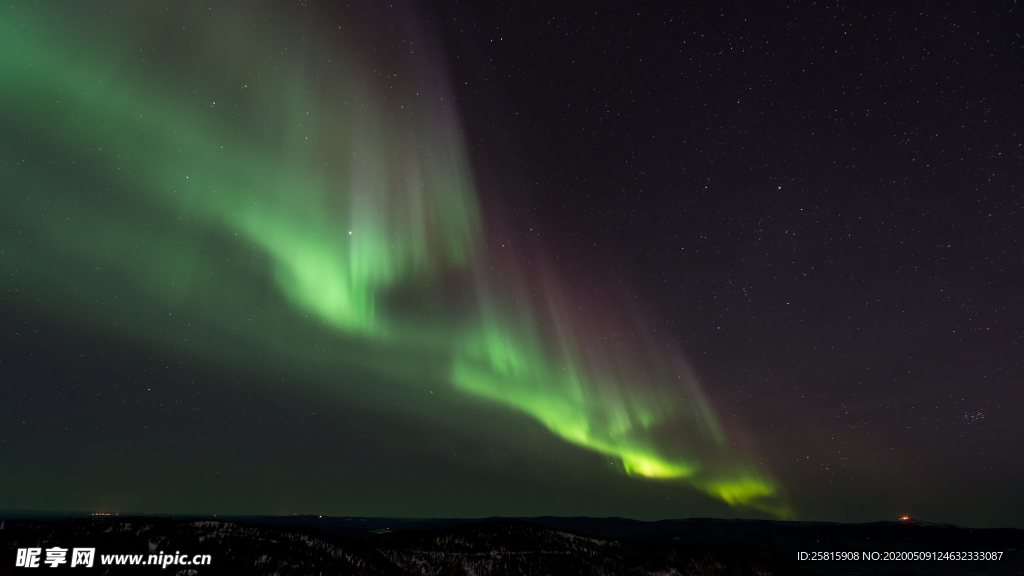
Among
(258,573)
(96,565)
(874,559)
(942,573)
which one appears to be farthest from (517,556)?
(874,559)

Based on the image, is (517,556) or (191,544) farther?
(517,556)

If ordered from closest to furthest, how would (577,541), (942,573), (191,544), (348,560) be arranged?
(191,544) < (348,560) < (577,541) < (942,573)

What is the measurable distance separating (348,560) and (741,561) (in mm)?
88932

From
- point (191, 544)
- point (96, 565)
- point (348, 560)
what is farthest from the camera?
point (348, 560)

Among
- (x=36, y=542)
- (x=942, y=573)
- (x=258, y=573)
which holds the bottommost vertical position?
(x=942, y=573)

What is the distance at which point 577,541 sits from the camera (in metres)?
104

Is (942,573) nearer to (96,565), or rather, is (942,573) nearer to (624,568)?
(624,568)

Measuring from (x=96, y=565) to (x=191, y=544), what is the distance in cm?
1055

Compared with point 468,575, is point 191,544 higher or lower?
higher

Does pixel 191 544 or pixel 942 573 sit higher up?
pixel 191 544

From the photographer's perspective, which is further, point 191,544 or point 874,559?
point 874,559

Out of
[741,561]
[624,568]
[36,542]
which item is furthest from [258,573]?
[741,561]

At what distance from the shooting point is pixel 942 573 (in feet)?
479

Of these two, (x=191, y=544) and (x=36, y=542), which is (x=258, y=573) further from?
(x=36, y=542)
